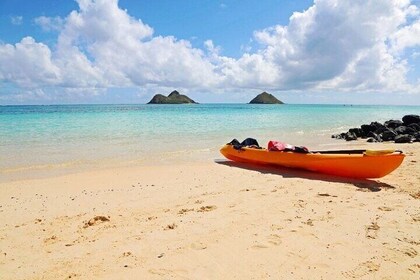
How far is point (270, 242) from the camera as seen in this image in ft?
13.7

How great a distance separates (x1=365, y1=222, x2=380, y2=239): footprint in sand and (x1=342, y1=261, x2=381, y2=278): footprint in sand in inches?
29.6

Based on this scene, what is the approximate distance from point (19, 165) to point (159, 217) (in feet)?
21.4

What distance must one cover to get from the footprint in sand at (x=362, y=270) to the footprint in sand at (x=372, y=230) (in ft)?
2.47

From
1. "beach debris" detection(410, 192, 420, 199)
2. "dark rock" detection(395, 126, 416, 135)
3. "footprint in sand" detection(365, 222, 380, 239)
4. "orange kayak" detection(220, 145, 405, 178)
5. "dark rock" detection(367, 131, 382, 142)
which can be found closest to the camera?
"footprint in sand" detection(365, 222, 380, 239)

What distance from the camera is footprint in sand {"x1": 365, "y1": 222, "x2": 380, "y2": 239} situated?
14.3ft

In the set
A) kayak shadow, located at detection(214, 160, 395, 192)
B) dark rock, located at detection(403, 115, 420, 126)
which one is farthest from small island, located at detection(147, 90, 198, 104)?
kayak shadow, located at detection(214, 160, 395, 192)

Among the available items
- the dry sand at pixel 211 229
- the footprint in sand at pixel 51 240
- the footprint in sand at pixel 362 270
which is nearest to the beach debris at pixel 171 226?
the dry sand at pixel 211 229

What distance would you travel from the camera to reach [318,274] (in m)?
3.46

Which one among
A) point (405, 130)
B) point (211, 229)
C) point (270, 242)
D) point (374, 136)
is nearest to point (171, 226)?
point (211, 229)

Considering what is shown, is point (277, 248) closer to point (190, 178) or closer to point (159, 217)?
point (159, 217)

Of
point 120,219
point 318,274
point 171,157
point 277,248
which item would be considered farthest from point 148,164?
point 318,274

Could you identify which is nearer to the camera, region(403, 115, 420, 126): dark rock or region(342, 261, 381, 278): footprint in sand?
region(342, 261, 381, 278): footprint in sand

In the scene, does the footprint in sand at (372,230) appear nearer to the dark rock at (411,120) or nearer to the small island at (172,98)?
the dark rock at (411,120)

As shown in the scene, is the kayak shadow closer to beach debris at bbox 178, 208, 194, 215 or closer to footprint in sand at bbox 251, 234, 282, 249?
footprint in sand at bbox 251, 234, 282, 249
